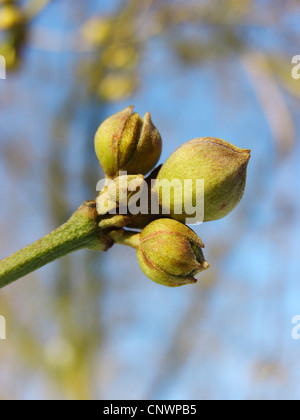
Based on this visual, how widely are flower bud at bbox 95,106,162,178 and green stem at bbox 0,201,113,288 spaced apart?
15 centimetres

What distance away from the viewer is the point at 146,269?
3.59 feet

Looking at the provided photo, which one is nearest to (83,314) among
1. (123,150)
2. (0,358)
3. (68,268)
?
(68,268)

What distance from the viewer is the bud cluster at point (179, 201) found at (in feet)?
3.41

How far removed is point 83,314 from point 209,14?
407 cm

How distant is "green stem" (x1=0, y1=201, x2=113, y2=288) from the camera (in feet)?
2.99

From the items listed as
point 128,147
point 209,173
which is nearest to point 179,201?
point 209,173

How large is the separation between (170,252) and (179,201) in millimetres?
123

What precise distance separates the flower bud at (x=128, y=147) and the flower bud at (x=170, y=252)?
0.64ft

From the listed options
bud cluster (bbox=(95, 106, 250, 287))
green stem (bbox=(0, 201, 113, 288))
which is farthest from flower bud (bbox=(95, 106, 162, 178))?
green stem (bbox=(0, 201, 113, 288))

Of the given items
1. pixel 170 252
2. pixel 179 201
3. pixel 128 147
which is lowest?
pixel 170 252

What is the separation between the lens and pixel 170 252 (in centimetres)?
104

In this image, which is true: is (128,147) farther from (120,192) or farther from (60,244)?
(60,244)

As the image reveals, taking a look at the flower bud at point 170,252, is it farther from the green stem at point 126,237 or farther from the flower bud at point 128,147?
the flower bud at point 128,147
